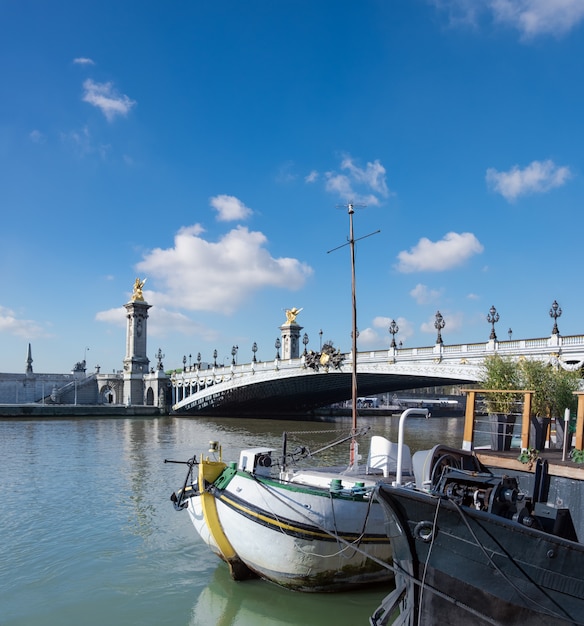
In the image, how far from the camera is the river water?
476 inches

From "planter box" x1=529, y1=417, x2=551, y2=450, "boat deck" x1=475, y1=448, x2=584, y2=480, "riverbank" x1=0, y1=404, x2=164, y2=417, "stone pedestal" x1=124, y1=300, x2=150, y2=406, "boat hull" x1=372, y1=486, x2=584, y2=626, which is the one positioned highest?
"stone pedestal" x1=124, y1=300, x2=150, y2=406

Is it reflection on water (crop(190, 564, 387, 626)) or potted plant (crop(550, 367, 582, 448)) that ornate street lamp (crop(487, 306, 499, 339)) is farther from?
reflection on water (crop(190, 564, 387, 626))

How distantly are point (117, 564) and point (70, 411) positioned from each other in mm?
56235

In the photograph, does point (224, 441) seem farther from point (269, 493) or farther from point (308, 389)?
point (269, 493)

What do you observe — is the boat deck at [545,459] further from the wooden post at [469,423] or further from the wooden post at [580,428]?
the wooden post at [580,428]

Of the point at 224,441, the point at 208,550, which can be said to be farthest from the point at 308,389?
the point at 208,550

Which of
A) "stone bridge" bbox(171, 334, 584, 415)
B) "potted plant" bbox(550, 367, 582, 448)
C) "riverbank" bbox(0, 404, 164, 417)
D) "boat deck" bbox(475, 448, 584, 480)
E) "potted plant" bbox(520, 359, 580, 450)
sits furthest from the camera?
"riverbank" bbox(0, 404, 164, 417)

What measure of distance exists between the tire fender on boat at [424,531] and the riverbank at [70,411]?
63597 millimetres

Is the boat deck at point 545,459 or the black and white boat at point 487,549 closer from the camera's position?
the black and white boat at point 487,549

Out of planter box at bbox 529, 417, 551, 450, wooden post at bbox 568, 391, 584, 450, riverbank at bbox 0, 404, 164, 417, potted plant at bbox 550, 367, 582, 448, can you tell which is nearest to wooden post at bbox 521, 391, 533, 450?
planter box at bbox 529, 417, 551, 450

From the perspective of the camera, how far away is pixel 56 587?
13500mm

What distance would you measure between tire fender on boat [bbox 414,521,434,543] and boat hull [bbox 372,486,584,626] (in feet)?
0.05

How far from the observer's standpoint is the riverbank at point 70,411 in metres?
64.7

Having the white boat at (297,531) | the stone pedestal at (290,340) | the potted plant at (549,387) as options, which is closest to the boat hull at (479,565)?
the white boat at (297,531)
